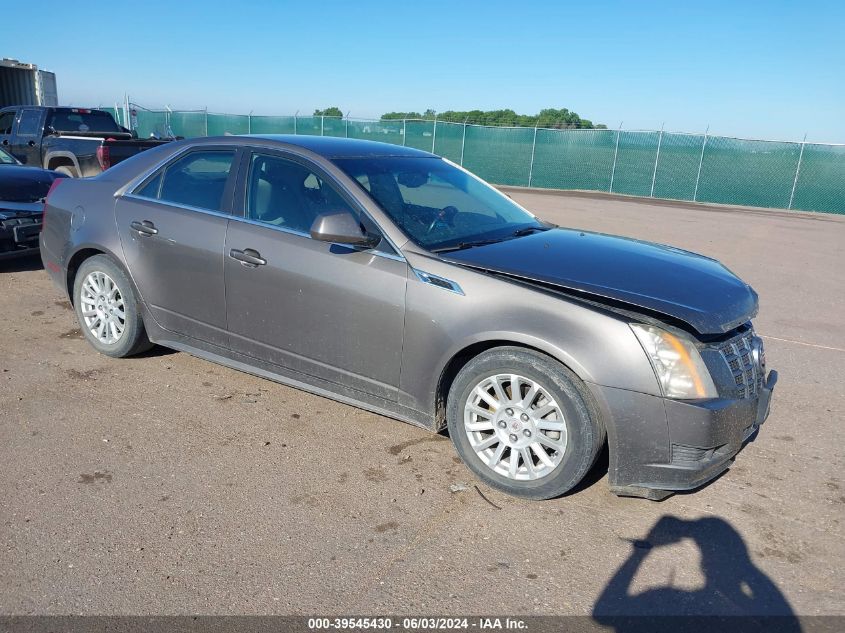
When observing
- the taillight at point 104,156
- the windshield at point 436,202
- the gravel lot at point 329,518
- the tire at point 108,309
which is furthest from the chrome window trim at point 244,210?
the taillight at point 104,156

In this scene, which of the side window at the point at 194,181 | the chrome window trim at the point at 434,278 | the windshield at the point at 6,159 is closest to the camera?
the chrome window trim at the point at 434,278

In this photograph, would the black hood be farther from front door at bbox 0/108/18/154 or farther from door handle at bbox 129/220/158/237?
front door at bbox 0/108/18/154

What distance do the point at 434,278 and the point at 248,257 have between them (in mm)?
1261

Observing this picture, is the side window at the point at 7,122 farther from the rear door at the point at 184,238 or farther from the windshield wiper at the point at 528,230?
the windshield wiper at the point at 528,230

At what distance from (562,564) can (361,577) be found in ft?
2.85

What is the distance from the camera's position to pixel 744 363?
3.45m

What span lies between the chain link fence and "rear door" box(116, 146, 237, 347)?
1831cm

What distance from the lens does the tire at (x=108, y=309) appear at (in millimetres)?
4906

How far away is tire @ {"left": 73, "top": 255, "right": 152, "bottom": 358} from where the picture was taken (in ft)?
16.1

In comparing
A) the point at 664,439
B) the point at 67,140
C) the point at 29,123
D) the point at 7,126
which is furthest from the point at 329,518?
the point at 7,126

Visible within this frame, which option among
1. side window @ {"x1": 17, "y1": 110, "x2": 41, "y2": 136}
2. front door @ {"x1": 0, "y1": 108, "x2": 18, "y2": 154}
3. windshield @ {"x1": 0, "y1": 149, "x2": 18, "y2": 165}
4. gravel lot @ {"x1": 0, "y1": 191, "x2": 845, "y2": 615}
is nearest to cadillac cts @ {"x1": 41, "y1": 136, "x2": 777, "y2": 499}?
gravel lot @ {"x1": 0, "y1": 191, "x2": 845, "y2": 615}

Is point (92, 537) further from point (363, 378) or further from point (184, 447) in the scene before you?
point (363, 378)

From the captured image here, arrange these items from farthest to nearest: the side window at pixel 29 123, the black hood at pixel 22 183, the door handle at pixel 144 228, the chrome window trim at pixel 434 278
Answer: the side window at pixel 29 123 < the black hood at pixel 22 183 < the door handle at pixel 144 228 < the chrome window trim at pixel 434 278

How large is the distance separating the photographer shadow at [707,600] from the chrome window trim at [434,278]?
1.47 meters
